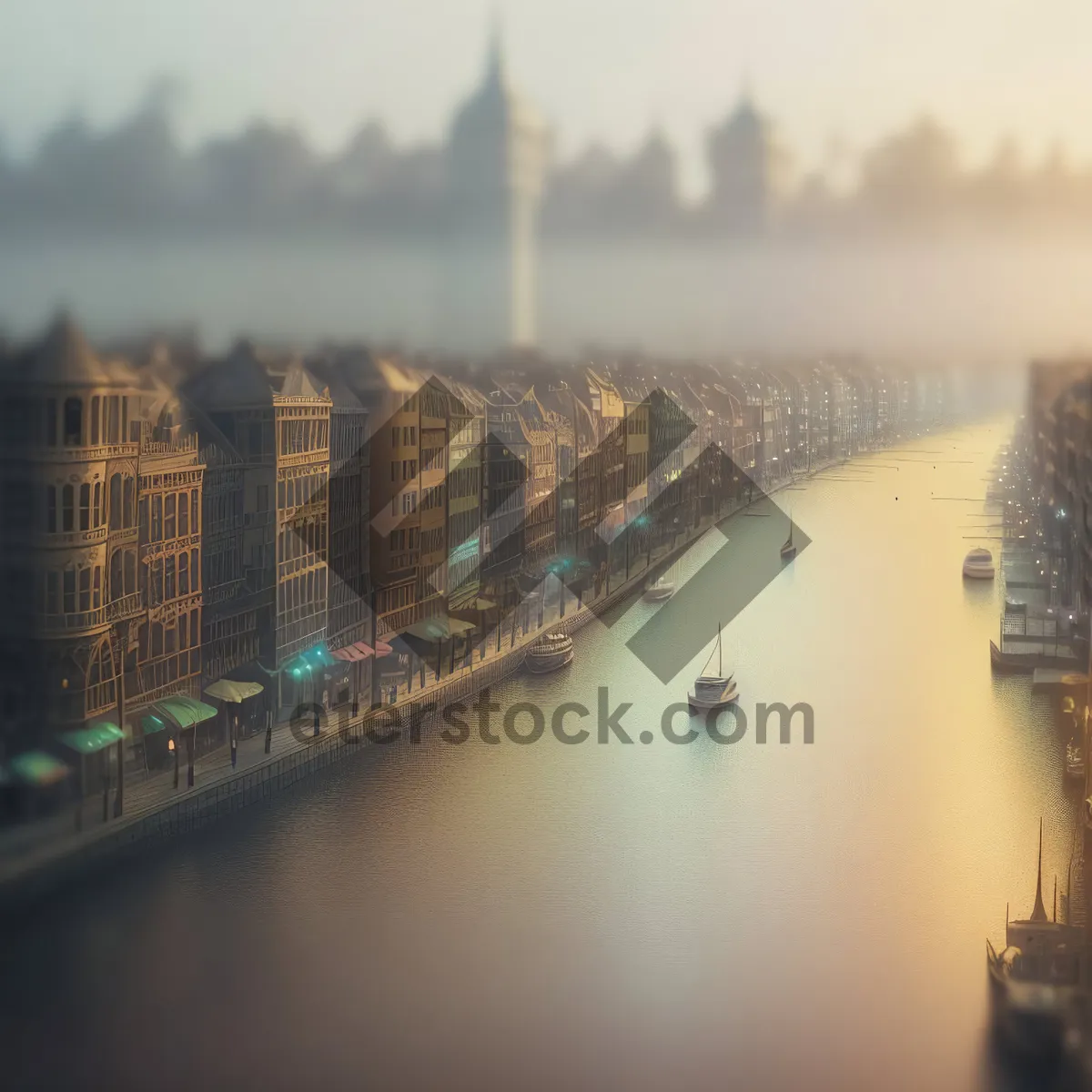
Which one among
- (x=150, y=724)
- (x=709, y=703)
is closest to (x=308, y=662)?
(x=150, y=724)

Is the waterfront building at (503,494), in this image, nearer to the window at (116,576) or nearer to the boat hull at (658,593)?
the boat hull at (658,593)

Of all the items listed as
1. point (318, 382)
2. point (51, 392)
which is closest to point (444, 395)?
point (318, 382)

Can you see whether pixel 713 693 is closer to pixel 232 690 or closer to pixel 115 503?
pixel 232 690

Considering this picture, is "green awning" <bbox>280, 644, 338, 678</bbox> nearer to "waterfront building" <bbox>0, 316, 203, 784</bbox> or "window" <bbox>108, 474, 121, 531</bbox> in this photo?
"waterfront building" <bbox>0, 316, 203, 784</bbox>

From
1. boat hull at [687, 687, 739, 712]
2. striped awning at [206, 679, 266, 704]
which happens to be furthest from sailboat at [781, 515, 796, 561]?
striped awning at [206, 679, 266, 704]

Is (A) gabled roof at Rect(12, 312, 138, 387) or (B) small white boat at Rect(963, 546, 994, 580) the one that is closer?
(A) gabled roof at Rect(12, 312, 138, 387)

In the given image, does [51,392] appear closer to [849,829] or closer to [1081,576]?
[849,829]
